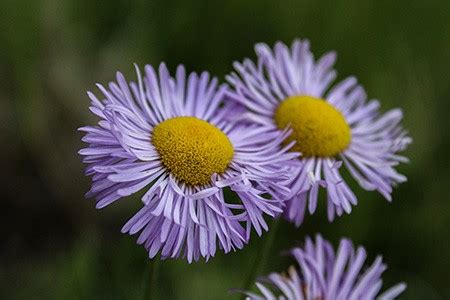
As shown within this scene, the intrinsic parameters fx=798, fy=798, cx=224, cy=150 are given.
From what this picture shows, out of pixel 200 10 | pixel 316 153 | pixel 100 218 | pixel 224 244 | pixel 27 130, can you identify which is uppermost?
pixel 200 10

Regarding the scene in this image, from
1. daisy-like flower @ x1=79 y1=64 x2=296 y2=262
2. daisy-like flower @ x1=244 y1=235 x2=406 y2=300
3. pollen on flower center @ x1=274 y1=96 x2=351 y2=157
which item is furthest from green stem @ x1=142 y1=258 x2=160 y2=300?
pollen on flower center @ x1=274 y1=96 x2=351 y2=157

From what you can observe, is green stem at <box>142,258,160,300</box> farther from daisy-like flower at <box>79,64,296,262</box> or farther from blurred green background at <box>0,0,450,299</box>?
blurred green background at <box>0,0,450,299</box>

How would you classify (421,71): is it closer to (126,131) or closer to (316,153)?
(316,153)

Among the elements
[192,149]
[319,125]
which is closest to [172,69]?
[319,125]

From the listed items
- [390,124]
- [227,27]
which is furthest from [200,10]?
[390,124]

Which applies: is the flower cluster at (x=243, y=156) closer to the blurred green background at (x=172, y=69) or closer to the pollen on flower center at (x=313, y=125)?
the pollen on flower center at (x=313, y=125)

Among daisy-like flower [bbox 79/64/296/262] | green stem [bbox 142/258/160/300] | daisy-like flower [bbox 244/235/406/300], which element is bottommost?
daisy-like flower [bbox 244/235/406/300]
